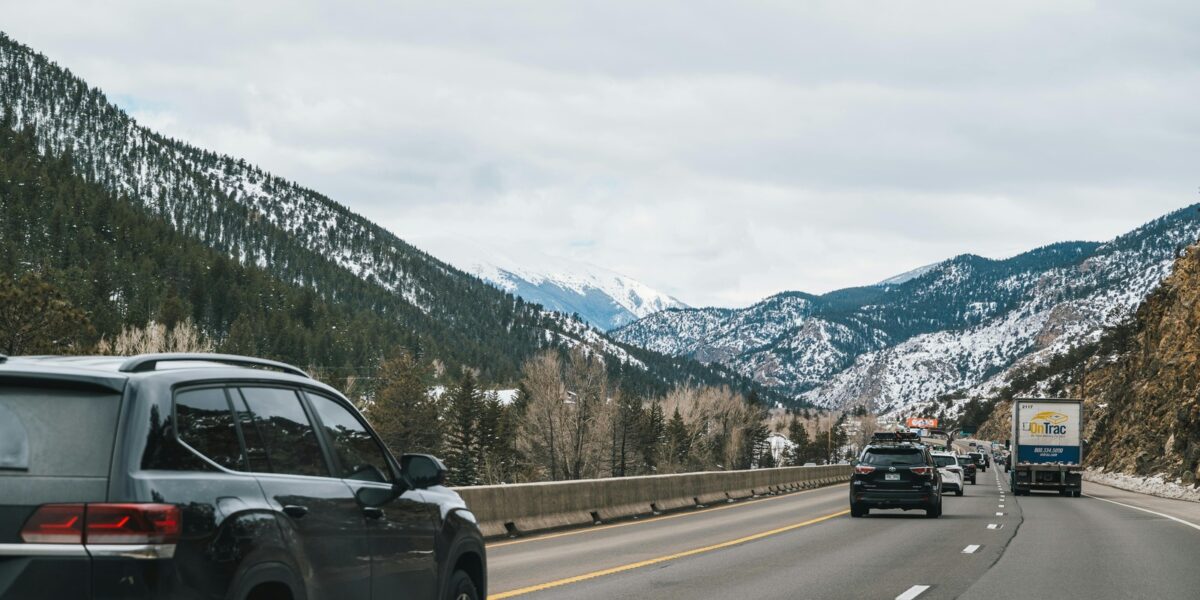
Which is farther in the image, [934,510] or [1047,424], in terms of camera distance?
[1047,424]

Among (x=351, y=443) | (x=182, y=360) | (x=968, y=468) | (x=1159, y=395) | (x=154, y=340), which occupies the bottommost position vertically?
(x=968, y=468)

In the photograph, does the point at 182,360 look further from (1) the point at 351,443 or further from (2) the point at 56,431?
(1) the point at 351,443

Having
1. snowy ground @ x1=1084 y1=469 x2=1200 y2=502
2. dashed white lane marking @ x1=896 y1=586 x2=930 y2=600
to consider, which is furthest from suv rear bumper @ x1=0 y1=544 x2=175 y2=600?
snowy ground @ x1=1084 y1=469 x2=1200 y2=502

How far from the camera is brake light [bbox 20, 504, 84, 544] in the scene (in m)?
4.21

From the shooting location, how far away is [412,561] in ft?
20.8

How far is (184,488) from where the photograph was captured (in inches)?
180

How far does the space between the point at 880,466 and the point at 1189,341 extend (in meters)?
39.5

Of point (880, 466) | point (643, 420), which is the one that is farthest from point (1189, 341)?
point (643, 420)

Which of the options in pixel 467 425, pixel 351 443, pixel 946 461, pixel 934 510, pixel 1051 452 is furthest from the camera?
pixel 467 425

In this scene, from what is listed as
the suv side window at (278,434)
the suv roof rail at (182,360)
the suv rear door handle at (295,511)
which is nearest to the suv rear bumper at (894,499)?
the suv roof rail at (182,360)

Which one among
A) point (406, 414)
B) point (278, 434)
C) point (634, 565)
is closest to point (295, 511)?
point (278, 434)

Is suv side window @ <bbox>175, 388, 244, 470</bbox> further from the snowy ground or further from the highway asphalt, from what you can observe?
the snowy ground

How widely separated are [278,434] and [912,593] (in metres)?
8.80

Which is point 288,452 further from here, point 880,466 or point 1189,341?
point 1189,341
